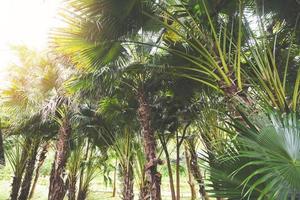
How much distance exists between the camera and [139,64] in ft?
16.2

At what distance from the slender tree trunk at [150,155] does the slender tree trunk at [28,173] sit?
5579 mm

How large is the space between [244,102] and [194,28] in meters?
1.42

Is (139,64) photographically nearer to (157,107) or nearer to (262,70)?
(157,107)

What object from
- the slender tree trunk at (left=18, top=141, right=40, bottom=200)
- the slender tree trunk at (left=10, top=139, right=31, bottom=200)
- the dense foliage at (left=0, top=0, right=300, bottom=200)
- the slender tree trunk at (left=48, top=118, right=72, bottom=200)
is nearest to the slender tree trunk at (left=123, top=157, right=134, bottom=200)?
the dense foliage at (left=0, top=0, right=300, bottom=200)

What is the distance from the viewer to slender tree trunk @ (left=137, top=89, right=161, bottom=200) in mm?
4648

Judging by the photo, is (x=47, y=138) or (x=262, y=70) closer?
(x=262, y=70)

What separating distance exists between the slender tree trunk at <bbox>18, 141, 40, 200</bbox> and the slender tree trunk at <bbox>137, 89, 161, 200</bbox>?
5.58 m

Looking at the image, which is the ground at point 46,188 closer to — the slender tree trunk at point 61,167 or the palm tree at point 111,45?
the slender tree trunk at point 61,167

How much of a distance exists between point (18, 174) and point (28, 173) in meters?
0.54

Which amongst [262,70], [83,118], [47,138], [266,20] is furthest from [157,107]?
[47,138]

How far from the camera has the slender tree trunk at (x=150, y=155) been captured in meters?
4.65

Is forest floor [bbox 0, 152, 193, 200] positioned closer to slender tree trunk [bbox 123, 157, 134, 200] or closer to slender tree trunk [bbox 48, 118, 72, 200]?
slender tree trunk [bbox 123, 157, 134, 200]

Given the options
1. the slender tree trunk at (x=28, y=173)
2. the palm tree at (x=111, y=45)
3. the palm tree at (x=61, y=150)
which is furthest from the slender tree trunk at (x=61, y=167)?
the slender tree trunk at (x=28, y=173)

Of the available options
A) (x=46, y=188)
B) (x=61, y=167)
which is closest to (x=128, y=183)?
(x=61, y=167)
